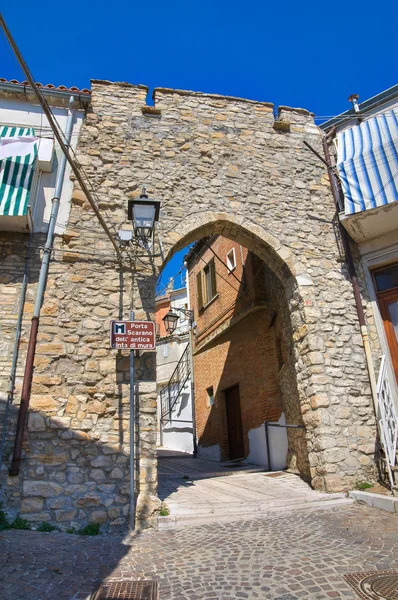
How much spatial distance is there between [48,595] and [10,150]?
553 centimetres

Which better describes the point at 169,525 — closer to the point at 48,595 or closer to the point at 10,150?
the point at 48,595

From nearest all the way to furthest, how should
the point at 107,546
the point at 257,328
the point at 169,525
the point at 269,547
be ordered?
the point at 269,547, the point at 107,546, the point at 169,525, the point at 257,328

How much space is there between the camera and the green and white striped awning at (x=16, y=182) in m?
5.73

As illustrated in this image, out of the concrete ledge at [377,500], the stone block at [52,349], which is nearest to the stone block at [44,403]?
the stone block at [52,349]

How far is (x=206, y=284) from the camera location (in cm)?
1382

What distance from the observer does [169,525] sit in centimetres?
477

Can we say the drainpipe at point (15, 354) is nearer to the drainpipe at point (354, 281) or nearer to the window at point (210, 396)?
the drainpipe at point (354, 281)

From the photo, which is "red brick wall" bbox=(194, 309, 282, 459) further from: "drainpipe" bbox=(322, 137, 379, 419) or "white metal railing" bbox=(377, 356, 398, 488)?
"white metal railing" bbox=(377, 356, 398, 488)

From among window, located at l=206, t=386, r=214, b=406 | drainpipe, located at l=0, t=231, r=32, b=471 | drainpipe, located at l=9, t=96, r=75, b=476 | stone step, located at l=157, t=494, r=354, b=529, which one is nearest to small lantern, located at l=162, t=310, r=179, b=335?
window, located at l=206, t=386, r=214, b=406

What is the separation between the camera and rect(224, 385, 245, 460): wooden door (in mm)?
10742

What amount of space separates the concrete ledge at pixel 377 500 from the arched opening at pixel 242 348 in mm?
1133

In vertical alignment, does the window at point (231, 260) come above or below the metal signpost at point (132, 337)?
above

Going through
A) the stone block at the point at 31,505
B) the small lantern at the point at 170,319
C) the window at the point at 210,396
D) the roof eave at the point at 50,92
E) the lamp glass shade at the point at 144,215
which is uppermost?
the roof eave at the point at 50,92

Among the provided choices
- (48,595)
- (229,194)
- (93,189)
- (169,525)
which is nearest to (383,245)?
(229,194)
